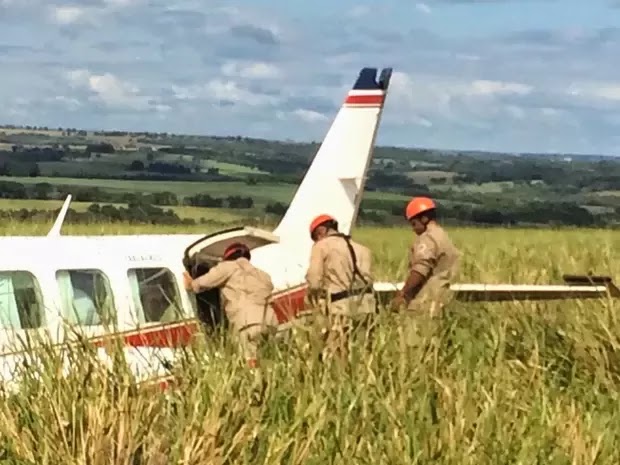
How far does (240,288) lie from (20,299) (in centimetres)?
170

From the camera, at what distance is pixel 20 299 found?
9961 mm

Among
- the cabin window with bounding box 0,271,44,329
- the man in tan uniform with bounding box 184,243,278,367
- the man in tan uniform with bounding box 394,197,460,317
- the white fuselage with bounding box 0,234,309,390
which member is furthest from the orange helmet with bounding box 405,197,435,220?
the cabin window with bounding box 0,271,44,329

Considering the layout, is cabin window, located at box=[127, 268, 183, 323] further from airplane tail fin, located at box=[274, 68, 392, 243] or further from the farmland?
the farmland

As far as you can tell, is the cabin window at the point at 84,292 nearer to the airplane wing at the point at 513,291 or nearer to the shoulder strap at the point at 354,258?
the shoulder strap at the point at 354,258

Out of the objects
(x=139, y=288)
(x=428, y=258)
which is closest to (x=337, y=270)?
(x=428, y=258)

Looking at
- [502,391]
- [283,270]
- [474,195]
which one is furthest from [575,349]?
[474,195]

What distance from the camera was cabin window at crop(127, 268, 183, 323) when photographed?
Result: 35.2ft

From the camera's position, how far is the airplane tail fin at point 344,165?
1412 centimetres

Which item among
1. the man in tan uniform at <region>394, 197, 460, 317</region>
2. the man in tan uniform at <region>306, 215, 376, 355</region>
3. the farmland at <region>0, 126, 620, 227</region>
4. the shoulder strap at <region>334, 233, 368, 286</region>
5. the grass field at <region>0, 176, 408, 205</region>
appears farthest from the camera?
the grass field at <region>0, 176, 408, 205</region>

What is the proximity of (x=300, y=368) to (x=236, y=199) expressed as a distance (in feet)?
156

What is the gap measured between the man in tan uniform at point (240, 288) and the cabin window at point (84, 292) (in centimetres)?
75

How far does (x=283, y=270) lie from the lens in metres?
12.5

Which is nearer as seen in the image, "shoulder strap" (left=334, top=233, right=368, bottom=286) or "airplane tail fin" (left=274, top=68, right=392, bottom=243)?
"shoulder strap" (left=334, top=233, right=368, bottom=286)

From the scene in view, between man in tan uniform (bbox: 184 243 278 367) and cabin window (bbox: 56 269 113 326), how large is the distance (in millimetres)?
753
